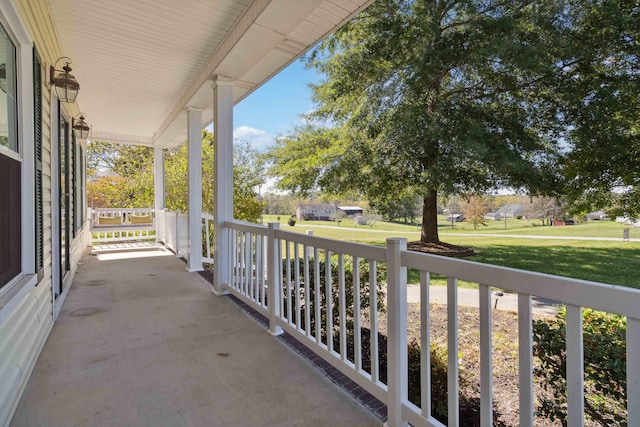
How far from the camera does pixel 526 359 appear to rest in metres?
1.09

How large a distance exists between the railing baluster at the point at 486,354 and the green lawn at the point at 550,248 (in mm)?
4610

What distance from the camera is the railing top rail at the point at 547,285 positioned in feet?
2.81

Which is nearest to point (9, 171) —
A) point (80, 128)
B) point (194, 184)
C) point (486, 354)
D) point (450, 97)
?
point (486, 354)

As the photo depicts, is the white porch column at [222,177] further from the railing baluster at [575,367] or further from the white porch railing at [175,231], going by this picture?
the railing baluster at [575,367]

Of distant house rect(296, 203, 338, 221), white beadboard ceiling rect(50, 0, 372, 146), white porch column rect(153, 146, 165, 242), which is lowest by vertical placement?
distant house rect(296, 203, 338, 221)

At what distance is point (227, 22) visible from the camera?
2920mm

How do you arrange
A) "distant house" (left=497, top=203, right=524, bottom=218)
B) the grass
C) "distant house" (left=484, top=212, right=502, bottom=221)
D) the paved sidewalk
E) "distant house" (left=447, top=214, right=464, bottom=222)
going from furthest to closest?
1. "distant house" (left=447, top=214, right=464, bottom=222)
2. "distant house" (left=484, top=212, right=502, bottom=221)
3. "distant house" (left=497, top=203, right=524, bottom=218)
4. the grass
5. the paved sidewalk

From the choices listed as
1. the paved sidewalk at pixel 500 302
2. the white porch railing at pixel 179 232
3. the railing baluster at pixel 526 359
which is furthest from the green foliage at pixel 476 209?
the railing baluster at pixel 526 359

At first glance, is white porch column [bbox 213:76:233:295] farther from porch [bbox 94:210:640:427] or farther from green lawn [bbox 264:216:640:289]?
green lawn [bbox 264:216:640:289]

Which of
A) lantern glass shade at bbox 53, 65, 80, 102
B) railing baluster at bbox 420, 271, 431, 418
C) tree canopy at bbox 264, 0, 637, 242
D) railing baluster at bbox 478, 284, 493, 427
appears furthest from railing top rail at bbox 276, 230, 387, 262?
tree canopy at bbox 264, 0, 637, 242

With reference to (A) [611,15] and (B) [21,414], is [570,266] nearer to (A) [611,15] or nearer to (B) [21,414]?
(A) [611,15]

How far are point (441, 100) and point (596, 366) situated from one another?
7.48 m

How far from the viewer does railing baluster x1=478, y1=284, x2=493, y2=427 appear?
1198mm

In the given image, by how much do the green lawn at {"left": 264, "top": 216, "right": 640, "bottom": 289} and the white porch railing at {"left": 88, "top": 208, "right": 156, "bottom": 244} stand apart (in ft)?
12.3
